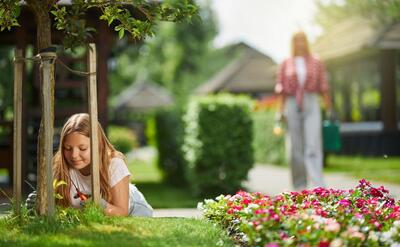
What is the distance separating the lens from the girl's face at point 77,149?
559cm

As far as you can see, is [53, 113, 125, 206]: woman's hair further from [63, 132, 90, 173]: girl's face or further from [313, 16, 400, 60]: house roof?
[313, 16, 400, 60]: house roof

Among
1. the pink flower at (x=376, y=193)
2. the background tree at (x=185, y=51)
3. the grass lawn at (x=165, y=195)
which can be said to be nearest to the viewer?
the pink flower at (x=376, y=193)

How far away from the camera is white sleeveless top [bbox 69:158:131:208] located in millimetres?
5594

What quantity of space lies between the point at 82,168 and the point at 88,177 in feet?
0.27

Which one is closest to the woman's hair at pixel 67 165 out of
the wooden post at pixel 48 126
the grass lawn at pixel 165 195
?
the wooden post at pixel 48 126

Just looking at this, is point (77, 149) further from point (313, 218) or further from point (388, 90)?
point (388, 90)

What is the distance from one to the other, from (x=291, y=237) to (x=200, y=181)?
696cm

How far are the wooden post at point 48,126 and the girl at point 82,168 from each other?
1.14 ft

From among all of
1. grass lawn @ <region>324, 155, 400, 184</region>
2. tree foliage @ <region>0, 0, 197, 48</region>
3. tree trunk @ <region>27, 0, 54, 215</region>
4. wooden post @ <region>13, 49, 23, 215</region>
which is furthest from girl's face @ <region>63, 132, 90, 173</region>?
Answer: grass lawn @ <region>324, 155, 400, 184</region>

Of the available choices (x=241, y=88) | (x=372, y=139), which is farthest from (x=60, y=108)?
(x=241, y=88)

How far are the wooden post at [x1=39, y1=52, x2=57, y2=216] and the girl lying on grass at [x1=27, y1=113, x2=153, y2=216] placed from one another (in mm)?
348

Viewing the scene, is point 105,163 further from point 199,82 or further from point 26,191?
point 199,82

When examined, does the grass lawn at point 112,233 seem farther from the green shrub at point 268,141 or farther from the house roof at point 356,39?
the house roof at point 356,39

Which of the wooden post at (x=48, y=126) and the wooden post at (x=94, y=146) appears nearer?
the wooden post at (x=48, y=126)
